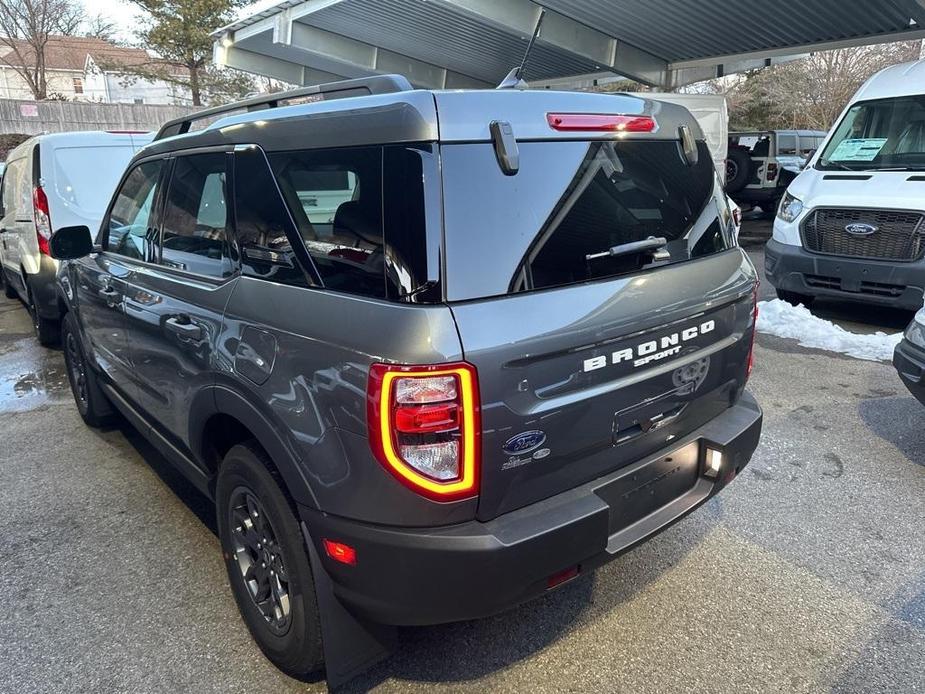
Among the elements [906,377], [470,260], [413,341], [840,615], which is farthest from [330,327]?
[906,377]

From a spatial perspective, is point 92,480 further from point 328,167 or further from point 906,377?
point 906,377

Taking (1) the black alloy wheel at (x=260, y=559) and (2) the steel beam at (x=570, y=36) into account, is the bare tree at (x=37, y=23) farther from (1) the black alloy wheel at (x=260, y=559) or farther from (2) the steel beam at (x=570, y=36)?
(1) the black alloy wheel at (x=260, y=559)

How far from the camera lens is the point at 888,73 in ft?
24.1

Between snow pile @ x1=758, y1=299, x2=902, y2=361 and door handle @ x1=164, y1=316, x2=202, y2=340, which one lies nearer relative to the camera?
door handle @ x1=164, y1=316, x2=202, y2=340

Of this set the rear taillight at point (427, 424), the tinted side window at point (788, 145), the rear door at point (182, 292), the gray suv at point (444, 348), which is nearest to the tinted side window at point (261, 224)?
the gray suv at point (444, 348)

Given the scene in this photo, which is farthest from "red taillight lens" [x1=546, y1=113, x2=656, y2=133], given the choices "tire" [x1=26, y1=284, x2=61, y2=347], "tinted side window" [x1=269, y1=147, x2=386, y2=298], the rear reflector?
Answer: "tire" [x1=26, y1=284, x2=61, y2=347]

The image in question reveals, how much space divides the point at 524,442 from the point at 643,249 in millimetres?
844

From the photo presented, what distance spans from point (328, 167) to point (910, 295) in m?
6.02

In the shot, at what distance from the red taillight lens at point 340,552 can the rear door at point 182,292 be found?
0.85 meters

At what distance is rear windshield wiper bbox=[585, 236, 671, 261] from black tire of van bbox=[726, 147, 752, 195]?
15.0 m

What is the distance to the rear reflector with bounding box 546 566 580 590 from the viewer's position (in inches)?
81.0

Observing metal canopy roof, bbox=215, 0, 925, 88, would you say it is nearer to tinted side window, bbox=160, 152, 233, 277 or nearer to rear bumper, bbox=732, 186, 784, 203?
rear bumper, bbox=732, 186, 784, 203

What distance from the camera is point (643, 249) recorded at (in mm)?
2320

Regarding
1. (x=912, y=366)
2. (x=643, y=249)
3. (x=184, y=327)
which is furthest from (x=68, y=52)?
(x=643, y=249)
